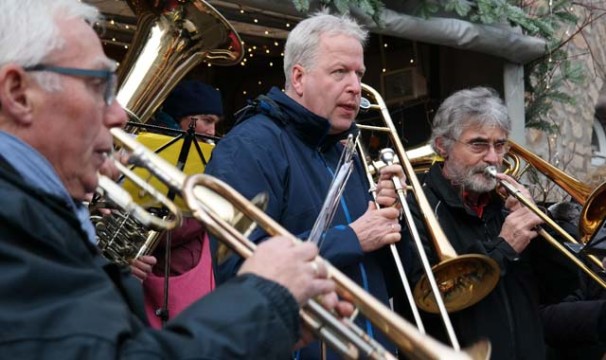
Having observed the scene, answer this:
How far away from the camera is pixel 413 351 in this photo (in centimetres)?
193

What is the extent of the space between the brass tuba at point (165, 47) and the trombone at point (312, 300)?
2.21 meters

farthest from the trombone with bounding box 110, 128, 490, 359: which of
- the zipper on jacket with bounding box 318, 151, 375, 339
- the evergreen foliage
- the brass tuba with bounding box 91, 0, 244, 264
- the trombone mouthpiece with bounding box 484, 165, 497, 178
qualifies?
the evergreen foliage

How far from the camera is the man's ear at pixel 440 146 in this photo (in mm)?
4609

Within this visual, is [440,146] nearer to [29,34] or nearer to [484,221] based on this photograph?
[484,221]

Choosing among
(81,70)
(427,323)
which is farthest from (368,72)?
(81,70)

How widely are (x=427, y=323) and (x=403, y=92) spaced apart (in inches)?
149

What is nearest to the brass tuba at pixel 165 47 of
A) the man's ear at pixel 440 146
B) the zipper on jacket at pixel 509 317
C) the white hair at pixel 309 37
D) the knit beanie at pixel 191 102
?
the knit beanie at pixel 191 102

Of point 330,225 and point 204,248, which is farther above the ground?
point 330,225

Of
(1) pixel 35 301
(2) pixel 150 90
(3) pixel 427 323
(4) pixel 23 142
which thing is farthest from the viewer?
(2) pixel 150 90

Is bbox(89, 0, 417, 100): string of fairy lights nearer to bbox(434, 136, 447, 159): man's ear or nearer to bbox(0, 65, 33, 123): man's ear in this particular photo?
bbox(434, 136, 447, 159): man's ear

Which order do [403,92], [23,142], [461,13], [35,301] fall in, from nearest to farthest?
1. [35,301]
2. [23,142]
3. [461,13]
4. [403,92]

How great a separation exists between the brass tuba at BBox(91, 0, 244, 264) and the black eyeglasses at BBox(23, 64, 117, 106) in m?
2.16

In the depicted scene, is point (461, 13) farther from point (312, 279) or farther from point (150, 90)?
point (312, 279)

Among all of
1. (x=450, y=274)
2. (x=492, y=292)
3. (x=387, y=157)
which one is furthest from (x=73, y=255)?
(x=492, y=292)
